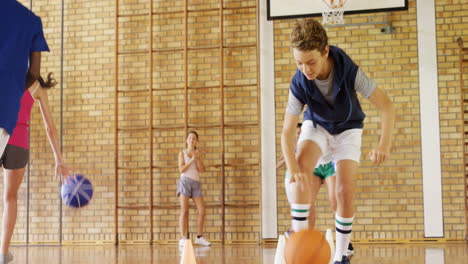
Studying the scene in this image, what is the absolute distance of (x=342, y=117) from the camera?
3314 millimetres

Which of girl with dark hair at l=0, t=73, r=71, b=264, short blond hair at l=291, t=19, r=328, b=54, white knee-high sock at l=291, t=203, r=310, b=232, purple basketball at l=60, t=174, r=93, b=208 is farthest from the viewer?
purple basketball at l=60, t=174, r=93, b=208

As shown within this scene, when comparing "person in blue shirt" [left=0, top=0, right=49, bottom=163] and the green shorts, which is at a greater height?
"person in blue shirt" [left=0, top=0, right=49, bottom=163]

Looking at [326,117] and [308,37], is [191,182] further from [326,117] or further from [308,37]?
[308,37]

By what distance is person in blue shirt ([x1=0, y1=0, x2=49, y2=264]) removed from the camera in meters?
2.12

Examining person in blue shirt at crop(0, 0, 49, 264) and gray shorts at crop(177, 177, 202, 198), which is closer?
person in blue shirt at crop(0, 0, 49, 264)

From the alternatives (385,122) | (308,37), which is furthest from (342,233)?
(308,37)

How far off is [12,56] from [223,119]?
531cm

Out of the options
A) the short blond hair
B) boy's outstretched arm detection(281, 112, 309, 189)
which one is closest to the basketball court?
boy's outstretched arm detection(281, 112, 309, 189)

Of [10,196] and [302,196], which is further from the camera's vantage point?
[10,196]

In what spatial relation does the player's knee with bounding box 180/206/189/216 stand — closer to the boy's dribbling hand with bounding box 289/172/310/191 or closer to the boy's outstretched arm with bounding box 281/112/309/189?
the boy's outstretched arm with bounding box 281/112/309/189

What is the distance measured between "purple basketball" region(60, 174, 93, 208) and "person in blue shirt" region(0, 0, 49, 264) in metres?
4.73

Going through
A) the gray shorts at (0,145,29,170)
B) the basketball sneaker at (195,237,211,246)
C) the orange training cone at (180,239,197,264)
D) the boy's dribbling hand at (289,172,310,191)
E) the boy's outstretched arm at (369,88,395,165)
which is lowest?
the basketball sneaker at (195,237,211,246)

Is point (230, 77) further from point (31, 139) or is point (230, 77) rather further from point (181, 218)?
point (31, 139)

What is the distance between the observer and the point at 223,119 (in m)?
7.45
